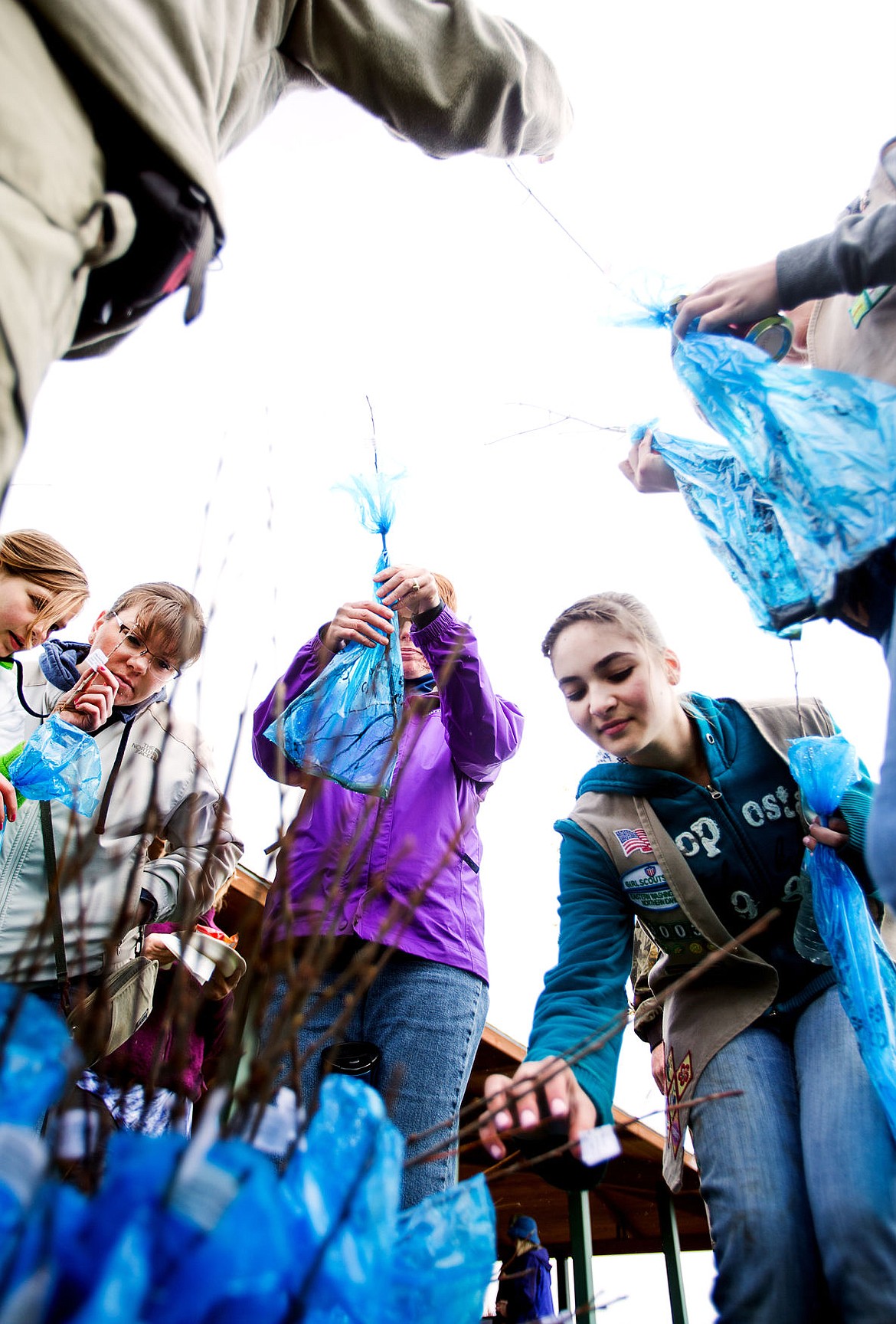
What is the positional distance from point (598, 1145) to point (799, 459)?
2.83ft

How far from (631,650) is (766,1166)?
36.1 inches

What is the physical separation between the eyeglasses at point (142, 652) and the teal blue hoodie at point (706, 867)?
1.12 meters

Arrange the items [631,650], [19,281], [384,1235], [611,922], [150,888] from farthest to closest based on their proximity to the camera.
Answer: [150,888]
[631,650]
[611,922]
[19,281]
[384,1235]

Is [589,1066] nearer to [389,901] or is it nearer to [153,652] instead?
[389,901]

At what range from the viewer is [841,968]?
4.16ft

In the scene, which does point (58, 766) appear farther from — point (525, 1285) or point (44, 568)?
point (525, 1285)

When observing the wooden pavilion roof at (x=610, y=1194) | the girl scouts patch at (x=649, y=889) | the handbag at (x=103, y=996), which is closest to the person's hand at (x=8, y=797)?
the handbag at (x=103, y=996)

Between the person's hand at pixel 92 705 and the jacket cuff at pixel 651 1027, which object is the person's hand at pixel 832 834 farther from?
the person's hand at pixel 92 705

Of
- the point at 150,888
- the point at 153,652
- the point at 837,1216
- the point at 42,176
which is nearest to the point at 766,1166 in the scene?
the point at 837,1216

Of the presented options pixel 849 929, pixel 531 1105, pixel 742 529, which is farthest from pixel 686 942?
pixel 742 529

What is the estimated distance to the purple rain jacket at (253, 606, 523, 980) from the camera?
69.4 inches

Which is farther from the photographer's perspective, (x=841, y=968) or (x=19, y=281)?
(x=841, y=968)

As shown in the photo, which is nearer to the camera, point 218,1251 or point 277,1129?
point 218,1251

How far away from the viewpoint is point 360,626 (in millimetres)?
1838
